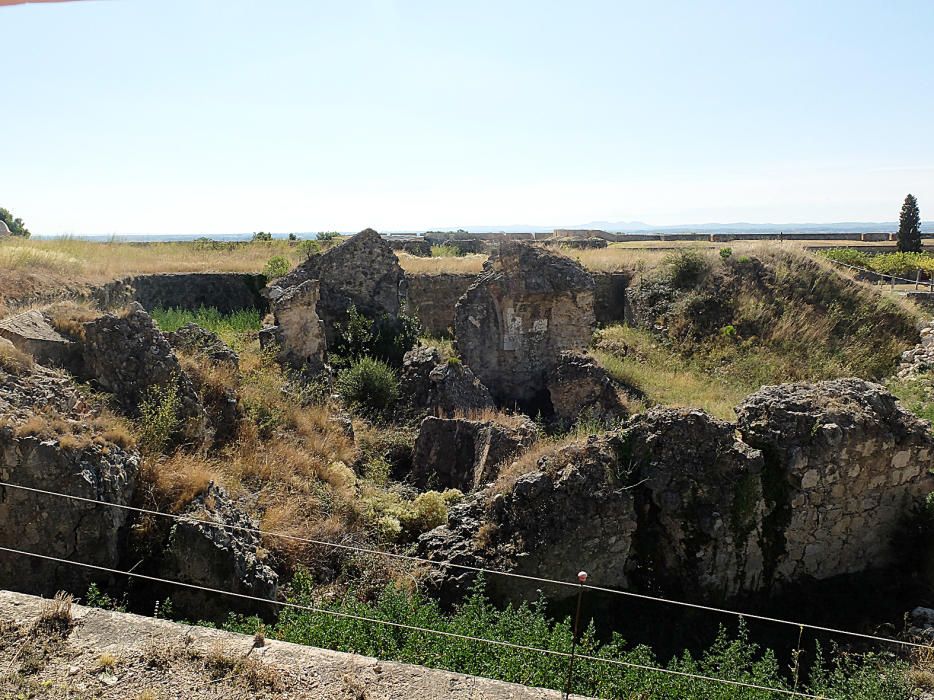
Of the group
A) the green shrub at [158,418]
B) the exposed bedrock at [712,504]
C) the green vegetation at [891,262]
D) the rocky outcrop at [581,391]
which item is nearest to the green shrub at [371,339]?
the rocky outcrop at [581,391]

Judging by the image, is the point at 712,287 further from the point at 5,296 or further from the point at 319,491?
the point at 5,296

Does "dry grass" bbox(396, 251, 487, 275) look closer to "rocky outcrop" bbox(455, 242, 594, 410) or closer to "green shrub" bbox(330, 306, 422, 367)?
"green shrub" bbox(330, 306, 422, 367)

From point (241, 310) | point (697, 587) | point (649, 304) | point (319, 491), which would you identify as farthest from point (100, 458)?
point (649, 304)

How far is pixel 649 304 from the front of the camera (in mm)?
20172

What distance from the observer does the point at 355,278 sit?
16406 mm

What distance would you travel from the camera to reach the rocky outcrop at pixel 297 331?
1314 centimetres

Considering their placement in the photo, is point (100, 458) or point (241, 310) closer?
point (100, 458)

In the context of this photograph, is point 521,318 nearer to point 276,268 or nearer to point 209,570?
point 276,268

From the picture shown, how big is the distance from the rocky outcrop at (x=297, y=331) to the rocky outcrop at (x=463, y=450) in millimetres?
3946

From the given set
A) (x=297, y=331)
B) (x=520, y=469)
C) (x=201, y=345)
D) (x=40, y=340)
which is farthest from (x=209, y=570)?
(x=297, y=331)

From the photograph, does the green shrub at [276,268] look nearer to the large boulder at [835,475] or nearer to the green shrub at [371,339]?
the green shrub at [371,339]

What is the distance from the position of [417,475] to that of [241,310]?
9.55 meters

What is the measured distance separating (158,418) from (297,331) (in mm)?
5768

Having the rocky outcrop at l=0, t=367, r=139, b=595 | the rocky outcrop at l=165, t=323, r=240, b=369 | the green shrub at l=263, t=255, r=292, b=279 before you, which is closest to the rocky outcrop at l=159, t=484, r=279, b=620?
the rocky outcrop at l=0, t=367, r=139, b=595
